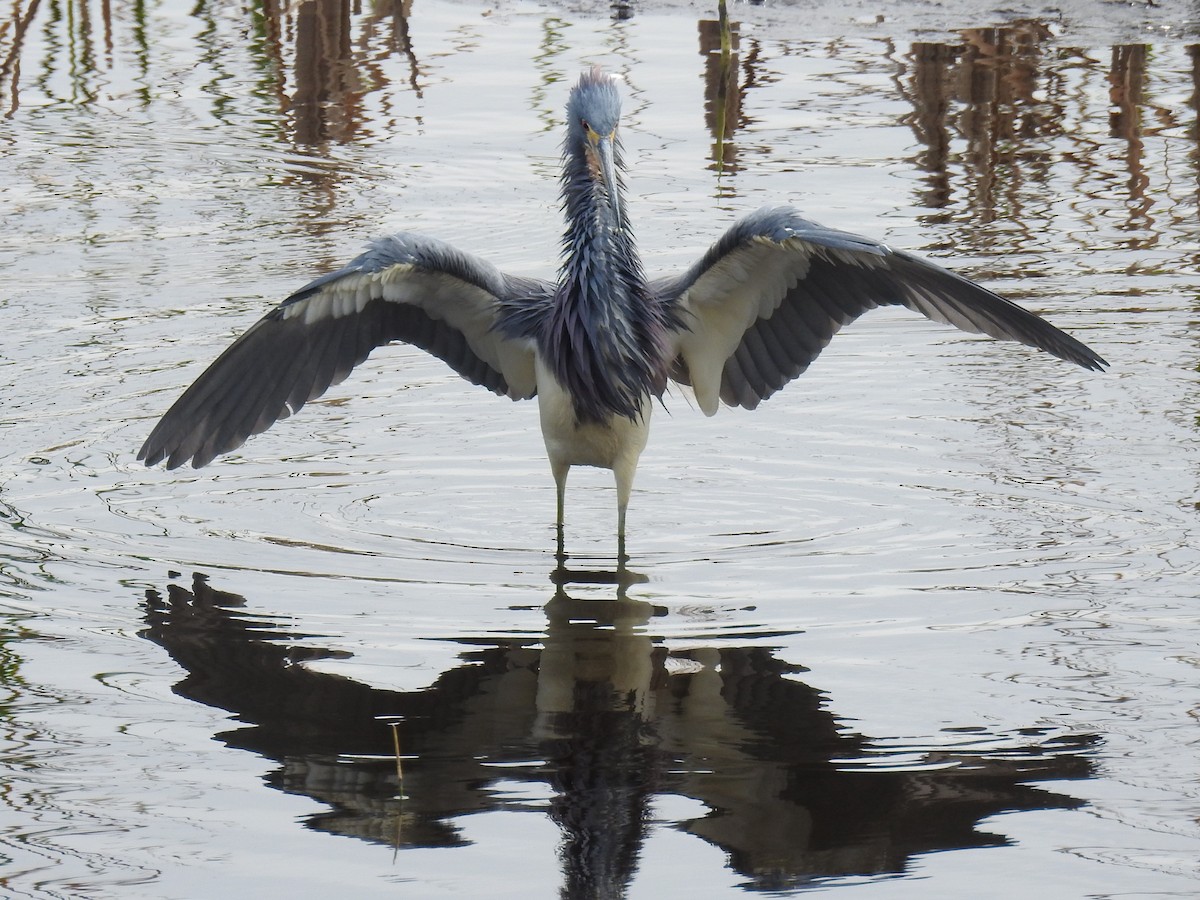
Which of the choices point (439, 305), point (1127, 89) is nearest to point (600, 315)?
point (439, 305)

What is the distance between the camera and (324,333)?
20.0ft

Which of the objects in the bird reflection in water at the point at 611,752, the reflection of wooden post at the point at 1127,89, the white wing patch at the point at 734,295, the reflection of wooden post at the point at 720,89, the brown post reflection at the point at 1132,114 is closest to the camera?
the bird reflection in water at the point at 611,752

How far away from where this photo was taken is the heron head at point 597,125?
571 cm

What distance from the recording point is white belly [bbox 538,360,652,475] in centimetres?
590


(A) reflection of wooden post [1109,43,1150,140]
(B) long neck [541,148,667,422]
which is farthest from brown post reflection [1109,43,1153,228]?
(B) long neck [541,148,667,422]

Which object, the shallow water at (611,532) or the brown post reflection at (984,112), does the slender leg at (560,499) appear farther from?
the brown post reflection at (984,112)

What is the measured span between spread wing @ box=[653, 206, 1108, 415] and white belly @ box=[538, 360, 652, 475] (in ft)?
1.23

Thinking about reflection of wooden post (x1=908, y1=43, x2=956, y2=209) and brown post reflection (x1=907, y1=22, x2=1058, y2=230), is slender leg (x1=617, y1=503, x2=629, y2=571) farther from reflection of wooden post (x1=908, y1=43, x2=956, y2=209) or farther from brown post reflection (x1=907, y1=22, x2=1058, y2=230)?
reflection of wooden post (x1=908, y1=43, x2=956, y2=209)

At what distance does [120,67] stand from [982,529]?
768 cm

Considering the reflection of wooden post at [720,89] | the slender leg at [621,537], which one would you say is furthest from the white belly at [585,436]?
the reflection of wooden post at [720,89]

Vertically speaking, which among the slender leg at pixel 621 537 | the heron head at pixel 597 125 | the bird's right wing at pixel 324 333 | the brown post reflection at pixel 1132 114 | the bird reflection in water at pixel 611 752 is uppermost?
the brown post reflection at pixel 1132 114

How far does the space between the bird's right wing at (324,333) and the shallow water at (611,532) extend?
0.29 m

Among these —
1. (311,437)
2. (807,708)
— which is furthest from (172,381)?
(807,708)

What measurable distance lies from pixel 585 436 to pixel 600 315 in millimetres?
403
